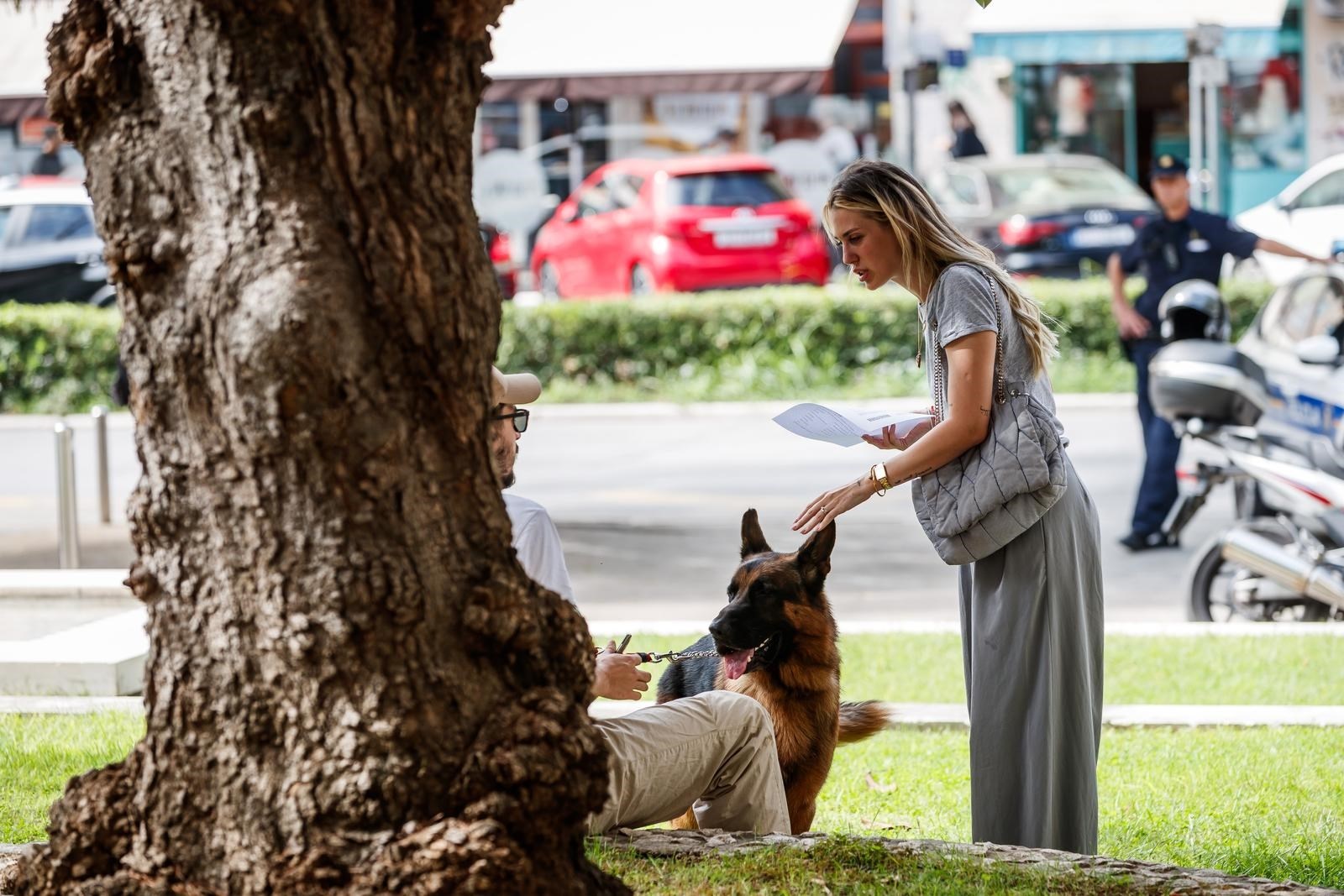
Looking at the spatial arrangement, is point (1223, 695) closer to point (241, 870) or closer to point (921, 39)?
point (241, 870)

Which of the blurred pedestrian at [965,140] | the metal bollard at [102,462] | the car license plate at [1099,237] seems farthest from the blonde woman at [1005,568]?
the blurred pedestrian at [965,140]

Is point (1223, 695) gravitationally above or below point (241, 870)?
below

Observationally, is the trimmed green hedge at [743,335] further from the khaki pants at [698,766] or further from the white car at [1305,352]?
the khaki pants at [698,766]

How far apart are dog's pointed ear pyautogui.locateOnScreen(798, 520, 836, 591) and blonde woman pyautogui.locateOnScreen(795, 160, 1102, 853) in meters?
0.22

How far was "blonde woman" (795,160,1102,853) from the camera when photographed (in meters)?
4.25

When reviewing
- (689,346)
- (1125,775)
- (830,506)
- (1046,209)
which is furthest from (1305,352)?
(1046,209)

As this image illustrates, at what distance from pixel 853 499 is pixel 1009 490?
383mm

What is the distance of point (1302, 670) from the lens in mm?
7172

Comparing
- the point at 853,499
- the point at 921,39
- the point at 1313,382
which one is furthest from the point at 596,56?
the point at 853,499

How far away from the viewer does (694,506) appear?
39.7ft

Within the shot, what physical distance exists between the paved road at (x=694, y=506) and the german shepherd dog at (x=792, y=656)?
4163 mm

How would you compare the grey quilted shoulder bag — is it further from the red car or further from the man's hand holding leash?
the red car

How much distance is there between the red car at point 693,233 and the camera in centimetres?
2075

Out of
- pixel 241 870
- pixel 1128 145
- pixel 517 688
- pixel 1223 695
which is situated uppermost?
pixel 1128 145
